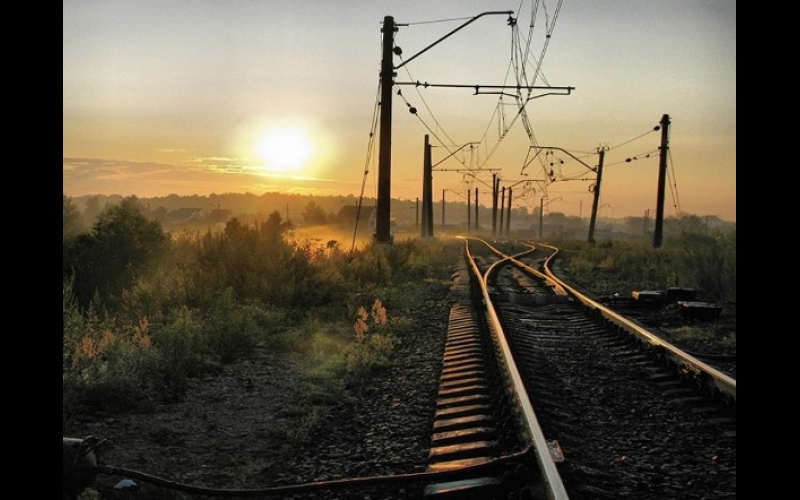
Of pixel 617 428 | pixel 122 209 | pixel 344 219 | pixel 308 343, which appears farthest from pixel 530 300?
pixel 344 219

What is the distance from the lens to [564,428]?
5.48 metres

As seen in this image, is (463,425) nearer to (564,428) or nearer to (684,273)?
(564,428)

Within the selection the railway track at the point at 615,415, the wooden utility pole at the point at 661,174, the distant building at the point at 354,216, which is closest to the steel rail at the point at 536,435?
the railway track at the point at 615,415

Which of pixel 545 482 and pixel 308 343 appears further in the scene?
pixel 308 343

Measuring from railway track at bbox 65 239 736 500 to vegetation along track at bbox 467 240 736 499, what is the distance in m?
0.01

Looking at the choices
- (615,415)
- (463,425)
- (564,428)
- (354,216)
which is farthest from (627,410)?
(354,216)

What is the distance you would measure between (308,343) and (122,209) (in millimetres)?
12285

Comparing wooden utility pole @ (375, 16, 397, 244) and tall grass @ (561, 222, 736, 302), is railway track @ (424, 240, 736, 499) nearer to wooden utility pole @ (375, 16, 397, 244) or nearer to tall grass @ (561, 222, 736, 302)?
tall grass @ (561, 222, 736, 302)

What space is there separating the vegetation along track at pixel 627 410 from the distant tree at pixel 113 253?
1075cm

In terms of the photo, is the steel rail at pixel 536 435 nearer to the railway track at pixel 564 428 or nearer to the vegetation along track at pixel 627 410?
the railway track at pixel 564 428

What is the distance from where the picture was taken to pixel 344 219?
367ft

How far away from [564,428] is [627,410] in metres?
1.01

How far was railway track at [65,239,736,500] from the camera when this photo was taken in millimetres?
4211
